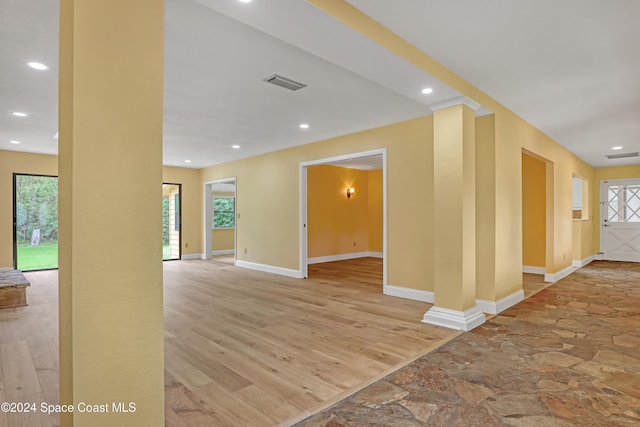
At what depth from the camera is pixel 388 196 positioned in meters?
5.15

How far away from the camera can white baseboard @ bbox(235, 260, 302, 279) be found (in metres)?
6.63

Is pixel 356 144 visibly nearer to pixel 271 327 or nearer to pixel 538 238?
pixel 271 327

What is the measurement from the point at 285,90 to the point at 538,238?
5948 millimetres

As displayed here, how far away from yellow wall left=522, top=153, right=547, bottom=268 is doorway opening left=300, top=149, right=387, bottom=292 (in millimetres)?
2990

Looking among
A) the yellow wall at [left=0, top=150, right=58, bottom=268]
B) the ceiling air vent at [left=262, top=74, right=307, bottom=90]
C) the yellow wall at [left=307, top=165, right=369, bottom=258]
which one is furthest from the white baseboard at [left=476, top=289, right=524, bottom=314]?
the yellow wall at [left=0, top=150, right=58, bottom=268]

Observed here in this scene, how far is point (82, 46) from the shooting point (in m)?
1.28

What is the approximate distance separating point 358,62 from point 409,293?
3321 mm

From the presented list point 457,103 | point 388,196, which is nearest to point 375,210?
point 388,196

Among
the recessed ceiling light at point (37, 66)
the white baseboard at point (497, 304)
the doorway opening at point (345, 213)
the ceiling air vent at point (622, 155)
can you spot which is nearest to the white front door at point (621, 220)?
the ceiling air vent at point (622, 155)

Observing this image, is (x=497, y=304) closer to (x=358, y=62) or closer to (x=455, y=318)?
(x=455, y=318)

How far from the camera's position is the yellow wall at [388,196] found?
4.73m

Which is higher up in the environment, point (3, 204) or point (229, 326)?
point (3, 204)

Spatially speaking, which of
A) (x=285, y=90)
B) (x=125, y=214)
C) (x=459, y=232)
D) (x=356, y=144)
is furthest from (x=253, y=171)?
(x=125, y=214)

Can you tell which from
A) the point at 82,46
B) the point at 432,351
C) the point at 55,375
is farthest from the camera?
the point at 432,351
